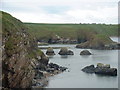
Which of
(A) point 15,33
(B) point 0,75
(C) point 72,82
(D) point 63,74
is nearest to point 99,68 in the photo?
(D) point 63,74

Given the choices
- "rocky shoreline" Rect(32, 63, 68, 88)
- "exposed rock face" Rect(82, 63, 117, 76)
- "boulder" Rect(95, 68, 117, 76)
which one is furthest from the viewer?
"exposed rock face" Rect(82, 63, 117, 76)

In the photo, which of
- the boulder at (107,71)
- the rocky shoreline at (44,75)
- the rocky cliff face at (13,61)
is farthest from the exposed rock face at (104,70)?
the rocky cliff face at (13,61)

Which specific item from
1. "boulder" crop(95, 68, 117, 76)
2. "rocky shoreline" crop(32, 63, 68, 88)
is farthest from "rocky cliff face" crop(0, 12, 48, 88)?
"boulder" crop(95, 68, 117, 76)

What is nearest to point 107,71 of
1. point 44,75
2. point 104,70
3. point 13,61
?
point 104,70

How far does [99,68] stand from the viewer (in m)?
79.8

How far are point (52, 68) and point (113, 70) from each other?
1850cm

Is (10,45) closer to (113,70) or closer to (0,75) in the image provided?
(0,75)

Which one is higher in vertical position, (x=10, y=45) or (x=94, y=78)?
(x=10, y=45)

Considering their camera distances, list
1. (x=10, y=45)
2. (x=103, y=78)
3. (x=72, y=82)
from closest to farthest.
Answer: (x=10, y=45)
(x=72, y=82)
(x=103, y=78)

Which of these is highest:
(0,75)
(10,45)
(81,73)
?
(10,45)

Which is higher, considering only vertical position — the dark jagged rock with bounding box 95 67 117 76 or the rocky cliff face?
the rocky cliff face

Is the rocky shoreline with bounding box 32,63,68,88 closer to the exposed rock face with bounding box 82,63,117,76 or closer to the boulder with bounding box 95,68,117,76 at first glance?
the exposed rock face with bounding box 82,63,117,76

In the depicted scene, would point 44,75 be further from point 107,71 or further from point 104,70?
point 107,71

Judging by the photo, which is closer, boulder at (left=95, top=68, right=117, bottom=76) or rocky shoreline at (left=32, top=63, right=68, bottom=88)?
rocky shoreline at (left=32, top=63, right=68, bottom=88)
